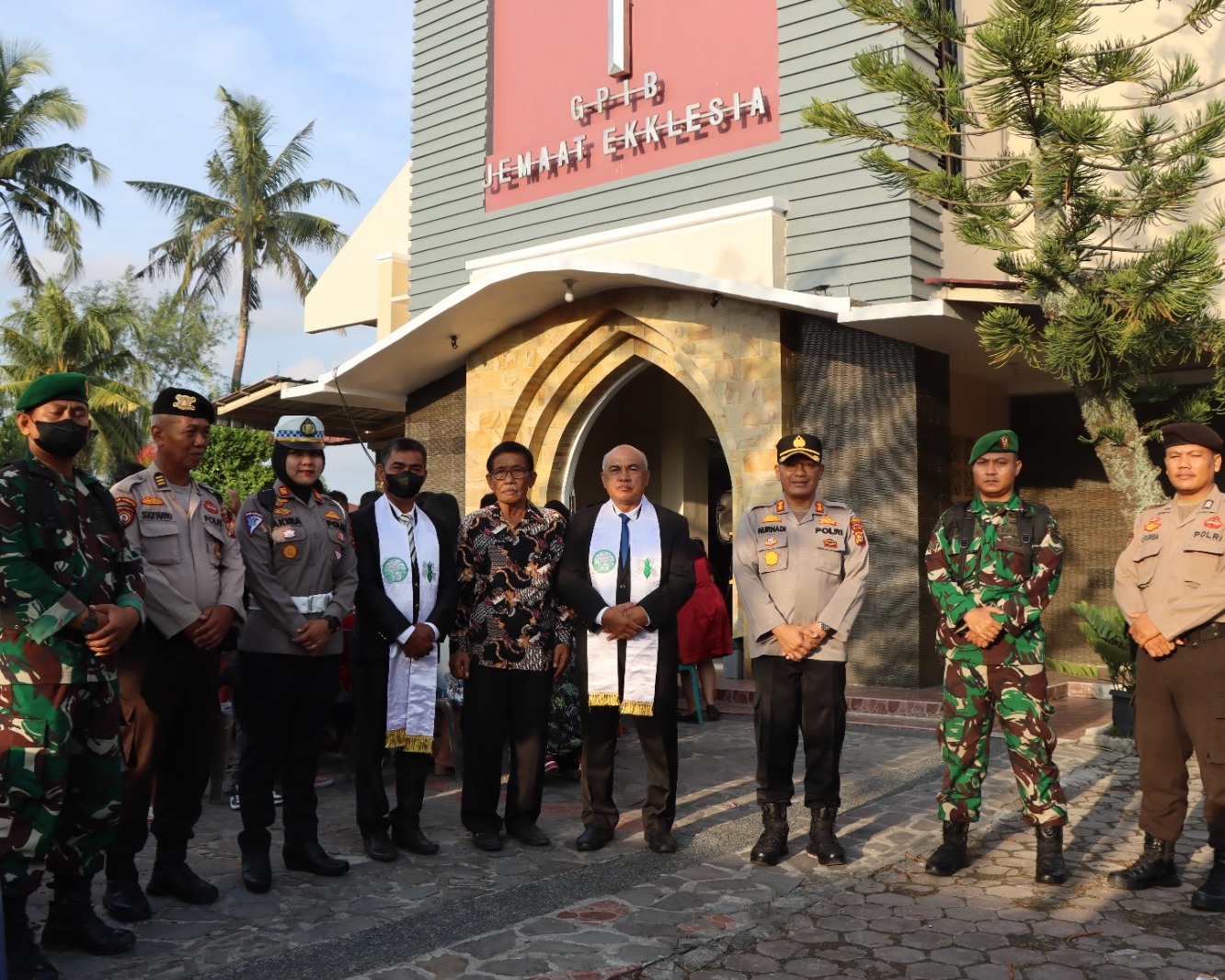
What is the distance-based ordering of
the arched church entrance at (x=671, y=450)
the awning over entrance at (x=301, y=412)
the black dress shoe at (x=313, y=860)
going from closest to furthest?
1. the black dress shoe at (x=313, y=860)
2. the awning over entrance at (x=301, y=412)
3. the arched church entrance at (x=671, y=450)

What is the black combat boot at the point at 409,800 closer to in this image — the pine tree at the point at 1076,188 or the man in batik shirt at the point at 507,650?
the man in batik shirt at the point at 507,650

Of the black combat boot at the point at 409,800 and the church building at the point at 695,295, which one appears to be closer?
the black combat boot at the point at 409,800

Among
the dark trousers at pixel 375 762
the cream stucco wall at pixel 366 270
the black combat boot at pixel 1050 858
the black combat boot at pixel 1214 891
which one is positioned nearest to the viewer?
the black combat boot at pixel 1214 891

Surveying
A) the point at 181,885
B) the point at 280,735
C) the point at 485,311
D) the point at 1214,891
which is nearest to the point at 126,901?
the point at 181,885

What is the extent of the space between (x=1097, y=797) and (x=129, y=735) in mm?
4955

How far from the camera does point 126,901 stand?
13.5 feet

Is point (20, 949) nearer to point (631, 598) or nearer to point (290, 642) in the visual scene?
point (290, 642)

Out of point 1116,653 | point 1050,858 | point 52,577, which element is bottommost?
point 1050,858

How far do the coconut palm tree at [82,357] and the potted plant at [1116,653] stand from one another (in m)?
20.1

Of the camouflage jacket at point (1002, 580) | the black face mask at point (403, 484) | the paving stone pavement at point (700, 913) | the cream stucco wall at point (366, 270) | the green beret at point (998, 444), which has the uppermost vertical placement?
the cream stucco wall at point (366, 270)

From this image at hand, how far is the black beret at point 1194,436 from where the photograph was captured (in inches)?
183

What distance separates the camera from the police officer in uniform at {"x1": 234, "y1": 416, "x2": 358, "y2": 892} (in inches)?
182

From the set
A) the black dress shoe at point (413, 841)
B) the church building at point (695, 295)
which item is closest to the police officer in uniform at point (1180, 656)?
the black dress shoe at point (413, 841)

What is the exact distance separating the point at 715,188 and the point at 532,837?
8316mm
